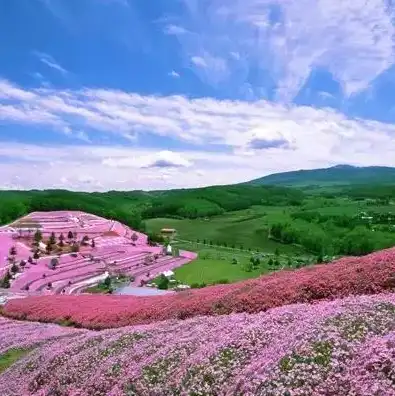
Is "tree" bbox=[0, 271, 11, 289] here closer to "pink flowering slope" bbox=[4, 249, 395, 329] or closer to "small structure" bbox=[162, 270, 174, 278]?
"small structure" bbox=[162, 270, 174, 278]

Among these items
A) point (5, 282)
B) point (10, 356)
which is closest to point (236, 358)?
point (10, 356)

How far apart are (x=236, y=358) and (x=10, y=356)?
67.9 ft

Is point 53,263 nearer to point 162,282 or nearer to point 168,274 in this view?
point 168,274

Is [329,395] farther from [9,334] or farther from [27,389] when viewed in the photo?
[9,334]

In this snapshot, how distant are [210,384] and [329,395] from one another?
4589 mm

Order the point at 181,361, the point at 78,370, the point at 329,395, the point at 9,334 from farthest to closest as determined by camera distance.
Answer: the point at 9,334, the point at 78,370, the point at 181,361, the point at 329,395

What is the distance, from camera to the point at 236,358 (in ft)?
58.4

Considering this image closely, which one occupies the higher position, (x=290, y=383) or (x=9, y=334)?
(x=290, y=383)

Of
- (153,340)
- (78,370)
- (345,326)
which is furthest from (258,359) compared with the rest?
(78,370)

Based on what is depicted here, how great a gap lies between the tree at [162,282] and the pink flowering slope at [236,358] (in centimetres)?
12528

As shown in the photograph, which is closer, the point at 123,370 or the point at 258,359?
the point at 258,359

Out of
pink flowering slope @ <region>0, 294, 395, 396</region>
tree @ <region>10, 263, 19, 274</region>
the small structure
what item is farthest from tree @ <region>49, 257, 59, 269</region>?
pink flowering slope @ <region>0, 294, 395, 396</region>

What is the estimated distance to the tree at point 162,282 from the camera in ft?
504

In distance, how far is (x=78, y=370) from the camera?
23.4 meters
